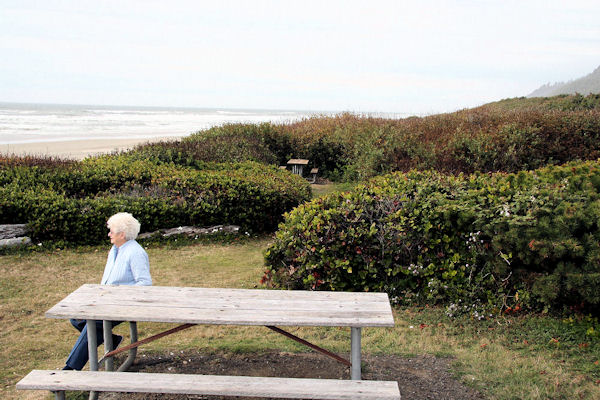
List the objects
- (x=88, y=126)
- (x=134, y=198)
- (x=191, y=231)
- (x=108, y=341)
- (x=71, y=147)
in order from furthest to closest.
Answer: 1. (x=88, y=126)
2. (x=71, y=147)
3. (x=191, y=231)
4. (x=134, y=198)
5. (x=108, y=341)

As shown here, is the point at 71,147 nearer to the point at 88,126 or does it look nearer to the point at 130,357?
the point at 88,126

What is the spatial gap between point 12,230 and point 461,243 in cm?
667

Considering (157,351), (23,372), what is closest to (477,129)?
(157,351)

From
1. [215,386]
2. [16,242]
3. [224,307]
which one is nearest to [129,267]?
[224,307]

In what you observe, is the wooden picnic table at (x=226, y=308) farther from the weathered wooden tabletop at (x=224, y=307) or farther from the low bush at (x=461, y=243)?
the low bush at (x=461, y=243)

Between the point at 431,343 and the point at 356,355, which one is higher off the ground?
the point at 356,355

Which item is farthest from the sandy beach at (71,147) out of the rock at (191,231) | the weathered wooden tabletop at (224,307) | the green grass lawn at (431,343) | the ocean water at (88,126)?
the weathered wooden tabletop at (224,307)

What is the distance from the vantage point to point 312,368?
4.12 metres

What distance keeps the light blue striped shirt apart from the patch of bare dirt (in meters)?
0.79

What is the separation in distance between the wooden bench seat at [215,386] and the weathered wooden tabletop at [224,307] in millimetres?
360

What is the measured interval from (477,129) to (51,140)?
24.9 metres

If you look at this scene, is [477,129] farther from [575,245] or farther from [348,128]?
[575,245]

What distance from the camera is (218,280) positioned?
656cm

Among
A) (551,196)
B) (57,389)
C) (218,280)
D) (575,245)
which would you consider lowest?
(218,280)
